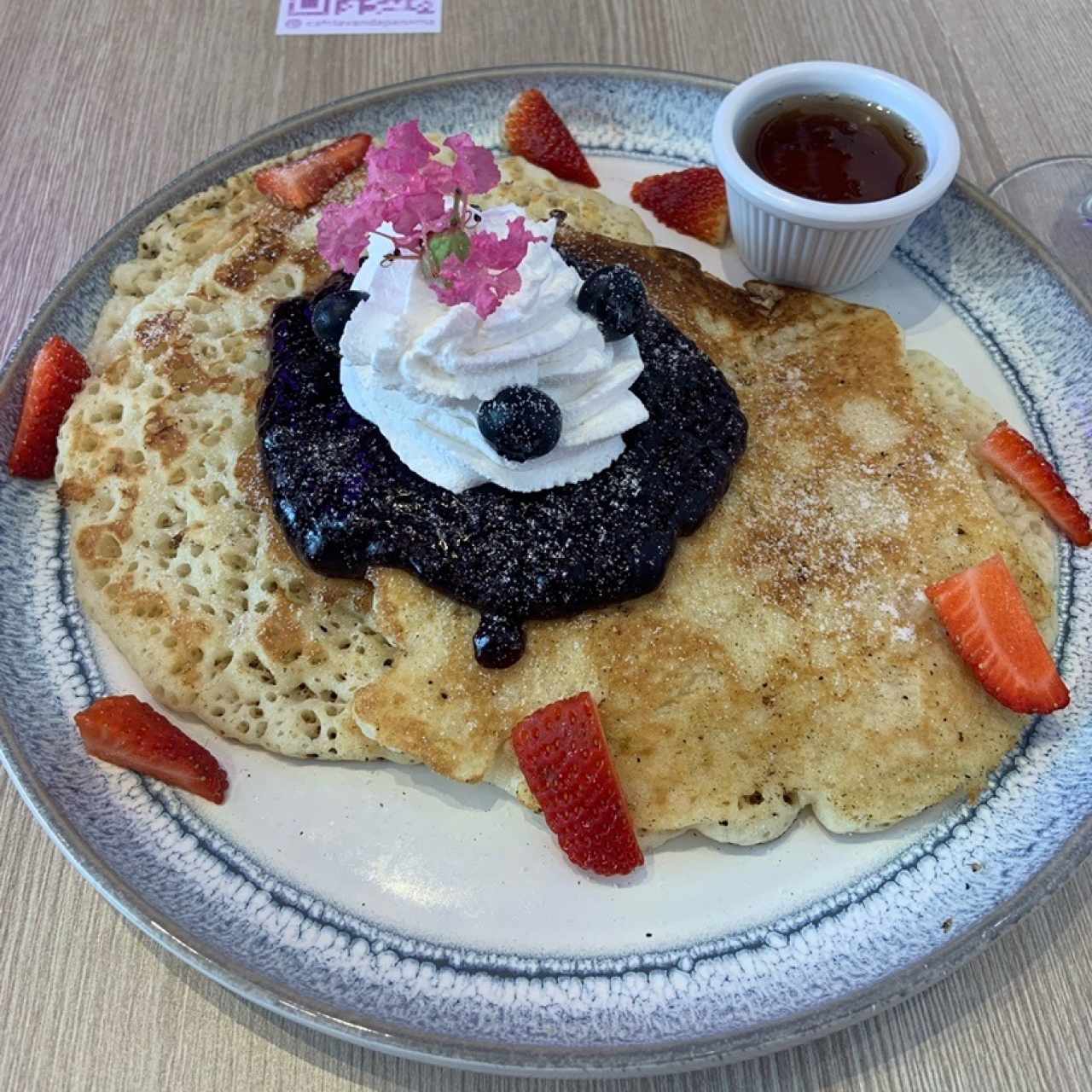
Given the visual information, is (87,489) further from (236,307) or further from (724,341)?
(724,341)

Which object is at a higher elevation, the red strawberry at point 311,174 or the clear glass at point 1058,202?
the red strawberry at point 311,174

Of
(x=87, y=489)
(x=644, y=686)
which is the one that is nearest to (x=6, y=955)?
(x=87, y=489)

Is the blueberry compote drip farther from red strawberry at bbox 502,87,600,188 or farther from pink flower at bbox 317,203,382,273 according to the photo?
red strawberry at bbox 502,87,600,188

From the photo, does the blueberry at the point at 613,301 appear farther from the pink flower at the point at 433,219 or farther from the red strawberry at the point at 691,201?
the red strawberry at the point at 691,201

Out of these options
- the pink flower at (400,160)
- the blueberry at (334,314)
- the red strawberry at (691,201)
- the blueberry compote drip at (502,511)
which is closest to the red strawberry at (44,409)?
the blueberry compote drip at (502,511)

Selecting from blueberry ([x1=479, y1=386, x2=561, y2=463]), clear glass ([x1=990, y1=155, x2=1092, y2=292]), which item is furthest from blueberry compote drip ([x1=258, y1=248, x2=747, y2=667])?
clear glass ([x1=990, y1=155, x2=1092, y2=292])

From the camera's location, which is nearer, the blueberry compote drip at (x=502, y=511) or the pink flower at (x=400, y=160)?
the pink flower at (x=400, y=160)

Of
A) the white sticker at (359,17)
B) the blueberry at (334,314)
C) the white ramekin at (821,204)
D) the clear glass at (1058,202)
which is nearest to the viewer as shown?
the blueberry at (334,314)
